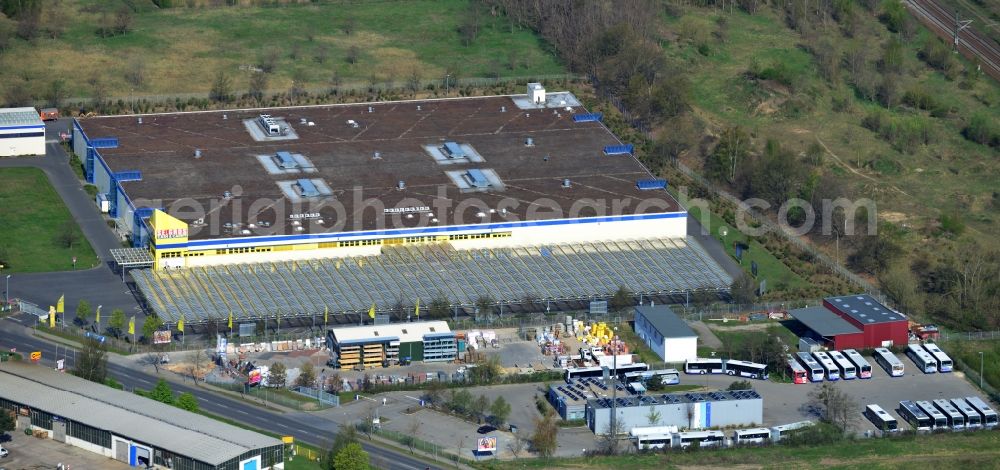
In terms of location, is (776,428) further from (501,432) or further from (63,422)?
(63,422)

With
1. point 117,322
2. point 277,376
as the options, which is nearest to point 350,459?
point 277,376

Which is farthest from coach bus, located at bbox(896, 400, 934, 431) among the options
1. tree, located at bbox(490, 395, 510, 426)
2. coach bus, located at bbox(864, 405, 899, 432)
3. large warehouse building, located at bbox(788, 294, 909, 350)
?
tree, located at bbox(490, 395, 510, 426)

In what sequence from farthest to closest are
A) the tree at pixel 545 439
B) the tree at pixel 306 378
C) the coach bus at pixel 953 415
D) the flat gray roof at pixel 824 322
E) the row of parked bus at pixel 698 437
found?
the flat gray roof at pixel 824 322 < the tree at pixel 306 378 < the coach bus at pixel 953 415 < the row of parked bus at pixel 698 437 < the tree at pixel 545 439

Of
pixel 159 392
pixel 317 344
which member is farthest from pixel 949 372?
pixel 159 392

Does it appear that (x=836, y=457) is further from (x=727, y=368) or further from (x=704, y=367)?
(x=704, y=367)

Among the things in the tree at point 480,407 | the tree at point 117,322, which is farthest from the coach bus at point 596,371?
the tree at point 117,322

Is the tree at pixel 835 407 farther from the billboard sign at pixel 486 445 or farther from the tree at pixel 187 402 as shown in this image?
the tree at pixel 187 402
